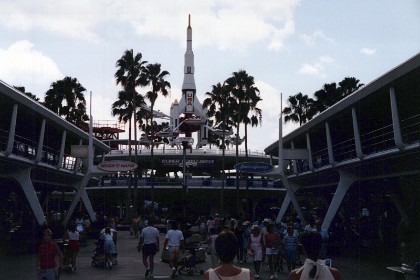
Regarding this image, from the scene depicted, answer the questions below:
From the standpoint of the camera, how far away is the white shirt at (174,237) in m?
19.0

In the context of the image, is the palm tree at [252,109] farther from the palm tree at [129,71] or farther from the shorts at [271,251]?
the shorts at [271,251]

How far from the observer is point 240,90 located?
6519 centimetres

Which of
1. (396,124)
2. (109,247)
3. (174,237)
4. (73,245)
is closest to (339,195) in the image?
(396,124)

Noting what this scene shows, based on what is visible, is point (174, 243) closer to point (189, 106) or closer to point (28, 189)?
point (28, 189)

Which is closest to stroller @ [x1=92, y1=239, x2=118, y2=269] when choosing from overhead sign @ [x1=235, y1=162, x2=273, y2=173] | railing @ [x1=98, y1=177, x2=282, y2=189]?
overhead sign @ [x1=235, y1=162, x2=273, y2=173]

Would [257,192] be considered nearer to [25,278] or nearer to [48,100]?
[48,100]

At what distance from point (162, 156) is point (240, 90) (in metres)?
28.4

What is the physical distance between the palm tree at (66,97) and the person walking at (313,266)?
2277 inches

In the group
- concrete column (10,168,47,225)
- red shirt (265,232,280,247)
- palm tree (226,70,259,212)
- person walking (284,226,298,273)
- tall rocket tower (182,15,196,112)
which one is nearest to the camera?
person walking (284,226,298,273)

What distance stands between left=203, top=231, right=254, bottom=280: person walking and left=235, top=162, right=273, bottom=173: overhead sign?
31.4 meters

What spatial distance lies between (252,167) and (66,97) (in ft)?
99.1

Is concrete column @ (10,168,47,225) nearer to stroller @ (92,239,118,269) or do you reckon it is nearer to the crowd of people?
the crowd of people

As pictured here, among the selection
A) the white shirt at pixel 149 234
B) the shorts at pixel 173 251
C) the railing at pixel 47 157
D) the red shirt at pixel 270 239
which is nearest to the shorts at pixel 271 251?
the red shirt at pixel 270 239

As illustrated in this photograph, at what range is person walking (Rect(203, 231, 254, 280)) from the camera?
5363mm
